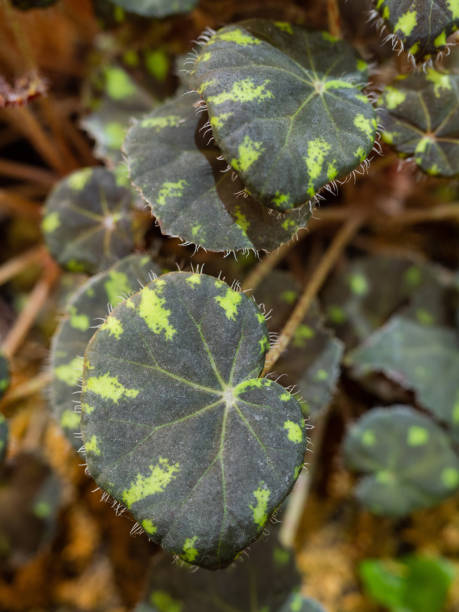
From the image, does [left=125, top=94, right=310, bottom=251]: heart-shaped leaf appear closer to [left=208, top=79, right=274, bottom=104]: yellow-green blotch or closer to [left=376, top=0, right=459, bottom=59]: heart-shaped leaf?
[left=208, top=79, right=274, bottom=104]: yellow-green blotch

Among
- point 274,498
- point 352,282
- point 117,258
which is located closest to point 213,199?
point 117,258

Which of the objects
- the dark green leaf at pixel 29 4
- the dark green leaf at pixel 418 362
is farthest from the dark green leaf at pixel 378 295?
the dark green leaf at pixel 29 4

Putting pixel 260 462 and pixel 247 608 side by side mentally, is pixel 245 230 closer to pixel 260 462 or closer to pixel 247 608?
pixel 260 462

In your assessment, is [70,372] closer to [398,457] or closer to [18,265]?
[18,265]

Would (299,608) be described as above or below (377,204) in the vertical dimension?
below

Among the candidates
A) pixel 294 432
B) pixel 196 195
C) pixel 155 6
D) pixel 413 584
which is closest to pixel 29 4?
pixel 155 6
